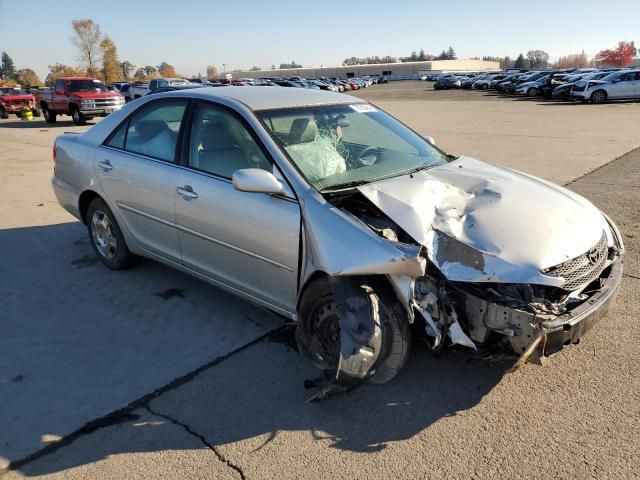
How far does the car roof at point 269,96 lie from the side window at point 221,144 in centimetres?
15

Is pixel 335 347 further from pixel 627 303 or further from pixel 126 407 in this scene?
pixel 627 303

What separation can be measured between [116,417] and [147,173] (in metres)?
1.99

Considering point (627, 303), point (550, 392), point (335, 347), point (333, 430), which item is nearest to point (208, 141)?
point (335, 347)

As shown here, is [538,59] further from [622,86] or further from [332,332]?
[332,332]

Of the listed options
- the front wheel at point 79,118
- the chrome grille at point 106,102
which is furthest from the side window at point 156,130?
the front wheel at point 79,118

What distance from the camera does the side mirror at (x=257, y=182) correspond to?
3.13 m

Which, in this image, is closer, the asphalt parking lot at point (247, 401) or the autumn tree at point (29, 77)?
the asphalt parking lot at point (247, 401)

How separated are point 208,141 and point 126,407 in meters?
1.93

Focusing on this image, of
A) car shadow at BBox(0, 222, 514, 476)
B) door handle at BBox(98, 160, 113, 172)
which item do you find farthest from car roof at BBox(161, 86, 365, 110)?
car shadow at BBox(0, 222, 514, 476)

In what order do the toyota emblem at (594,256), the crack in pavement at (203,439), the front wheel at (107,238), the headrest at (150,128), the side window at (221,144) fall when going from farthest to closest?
the front wheel at (107,238) → the headrest at (150,128) → the side window at (221,144) → the toyota emblem at (594,256) → the crack in pavement at (203,439)

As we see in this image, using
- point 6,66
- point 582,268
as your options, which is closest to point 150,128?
point 582,268

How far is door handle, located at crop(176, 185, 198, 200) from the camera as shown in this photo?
12.3 ft

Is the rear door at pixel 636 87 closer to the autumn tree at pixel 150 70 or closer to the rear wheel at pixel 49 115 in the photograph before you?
the rear wheel at pixel 49 115

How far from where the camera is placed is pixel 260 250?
132 inches
